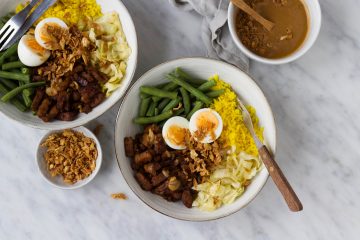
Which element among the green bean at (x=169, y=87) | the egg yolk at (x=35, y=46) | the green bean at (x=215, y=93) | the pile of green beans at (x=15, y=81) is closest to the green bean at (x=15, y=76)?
the pile of green beans at (x=15, y=81)

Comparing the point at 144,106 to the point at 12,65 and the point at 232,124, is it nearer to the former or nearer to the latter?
the point at 232,124

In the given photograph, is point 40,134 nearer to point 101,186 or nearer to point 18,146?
point 18,146

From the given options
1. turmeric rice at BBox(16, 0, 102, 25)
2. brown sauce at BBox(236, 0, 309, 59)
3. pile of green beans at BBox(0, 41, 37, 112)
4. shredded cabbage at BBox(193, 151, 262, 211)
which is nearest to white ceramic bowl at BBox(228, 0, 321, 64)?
brown sauce at BBox(236, 0, 309, 59)

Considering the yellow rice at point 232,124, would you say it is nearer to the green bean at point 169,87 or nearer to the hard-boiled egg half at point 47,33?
the green bean at point 169,87

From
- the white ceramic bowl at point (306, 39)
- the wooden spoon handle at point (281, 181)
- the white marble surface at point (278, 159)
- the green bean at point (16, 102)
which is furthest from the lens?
the white marble surface at point (278, 159)

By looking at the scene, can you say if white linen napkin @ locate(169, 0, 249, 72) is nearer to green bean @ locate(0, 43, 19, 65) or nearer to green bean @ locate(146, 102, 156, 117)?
green bean @ locate(146, 102, 156, 117)

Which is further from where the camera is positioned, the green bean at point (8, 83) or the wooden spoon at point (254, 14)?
the green bean at point (8, 83)

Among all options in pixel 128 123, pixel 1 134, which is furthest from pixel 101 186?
pixel 1 134
